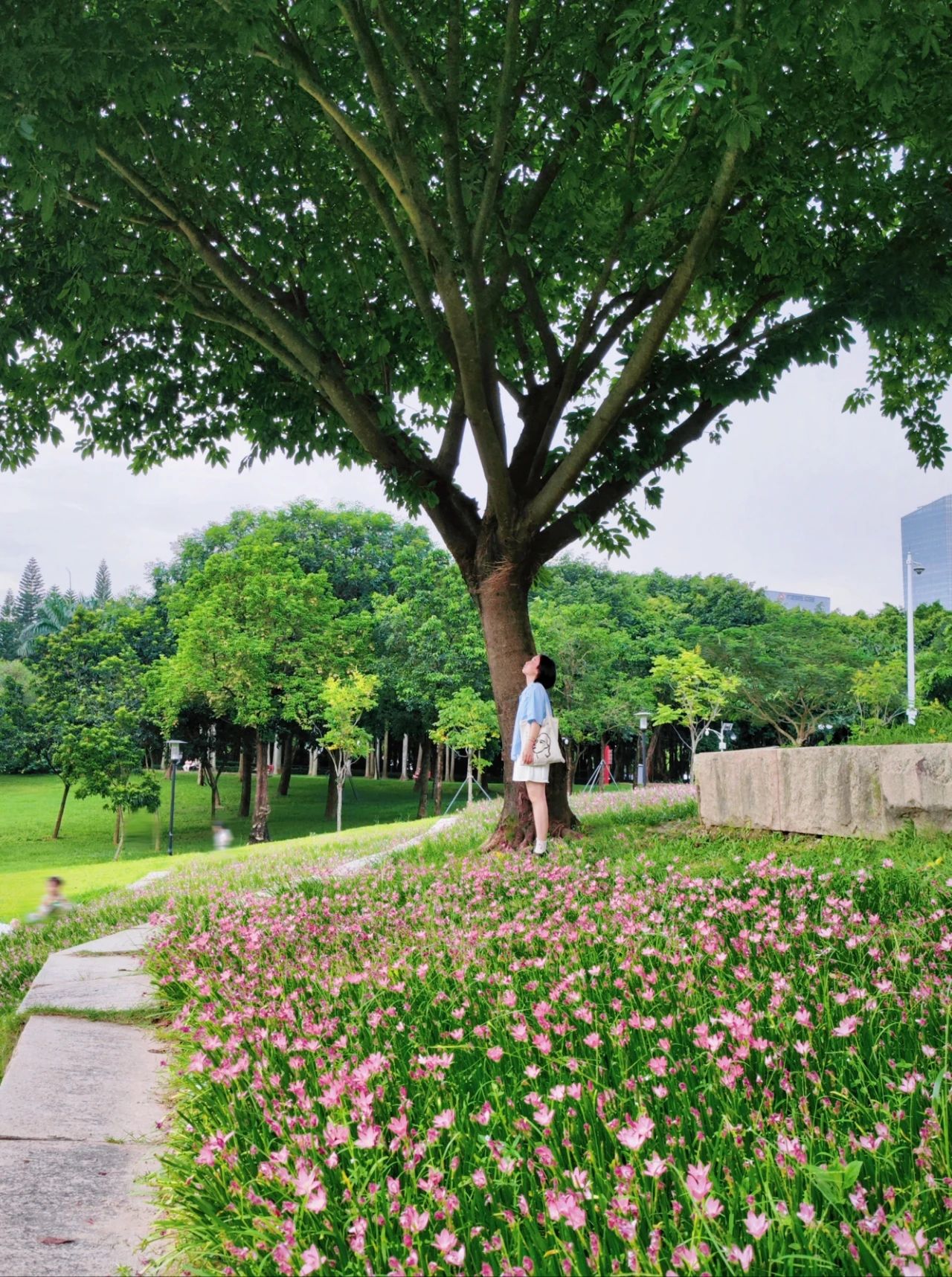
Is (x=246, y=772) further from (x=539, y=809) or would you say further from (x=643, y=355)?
(x=643, y=355)

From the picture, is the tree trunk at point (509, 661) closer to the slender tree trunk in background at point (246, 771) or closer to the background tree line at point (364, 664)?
the background tree line at point (364, 664)

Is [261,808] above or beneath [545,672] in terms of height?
beneath

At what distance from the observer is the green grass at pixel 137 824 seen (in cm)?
3203

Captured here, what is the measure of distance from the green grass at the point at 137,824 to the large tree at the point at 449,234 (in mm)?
18526

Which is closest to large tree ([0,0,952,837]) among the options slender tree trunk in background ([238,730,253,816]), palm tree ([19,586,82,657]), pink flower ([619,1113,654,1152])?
pink flower ([619,1113,654,1152])

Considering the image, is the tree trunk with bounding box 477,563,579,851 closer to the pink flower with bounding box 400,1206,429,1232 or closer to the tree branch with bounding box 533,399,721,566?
the tree branch with bounding box 533,399,721,566

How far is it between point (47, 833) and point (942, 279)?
44367 mm

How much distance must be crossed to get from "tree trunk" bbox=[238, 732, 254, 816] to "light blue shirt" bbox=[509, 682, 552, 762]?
116ft

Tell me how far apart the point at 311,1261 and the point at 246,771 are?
44.5 metres

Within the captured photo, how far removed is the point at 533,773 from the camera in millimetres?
9273

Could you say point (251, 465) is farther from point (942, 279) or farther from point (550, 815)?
point (942, 279)

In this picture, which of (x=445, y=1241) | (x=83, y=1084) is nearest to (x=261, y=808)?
(x=83, y=1084)

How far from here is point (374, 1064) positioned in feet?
9.36

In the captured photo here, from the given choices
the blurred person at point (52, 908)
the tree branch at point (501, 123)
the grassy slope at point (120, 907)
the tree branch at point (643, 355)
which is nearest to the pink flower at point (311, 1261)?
the grassy slope at point (120, 907)
